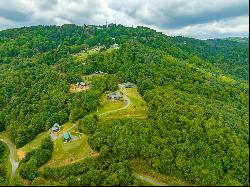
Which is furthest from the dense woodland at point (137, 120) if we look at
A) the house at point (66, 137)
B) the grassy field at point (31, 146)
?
the house at point (66, 137)

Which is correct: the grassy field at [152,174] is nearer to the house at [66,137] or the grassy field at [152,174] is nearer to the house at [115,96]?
the house at [66,137]

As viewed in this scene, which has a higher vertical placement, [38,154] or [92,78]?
[92,78]

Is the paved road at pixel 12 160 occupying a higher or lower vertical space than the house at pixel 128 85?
lower

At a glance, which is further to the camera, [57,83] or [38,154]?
[57,83]

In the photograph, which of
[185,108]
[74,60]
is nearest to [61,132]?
[185,108]

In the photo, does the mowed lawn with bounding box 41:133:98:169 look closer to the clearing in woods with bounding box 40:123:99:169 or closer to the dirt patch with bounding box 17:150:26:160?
the clearing in woods with bounding box 40:123:99:169

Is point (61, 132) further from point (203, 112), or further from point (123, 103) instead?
point (203, 112)
